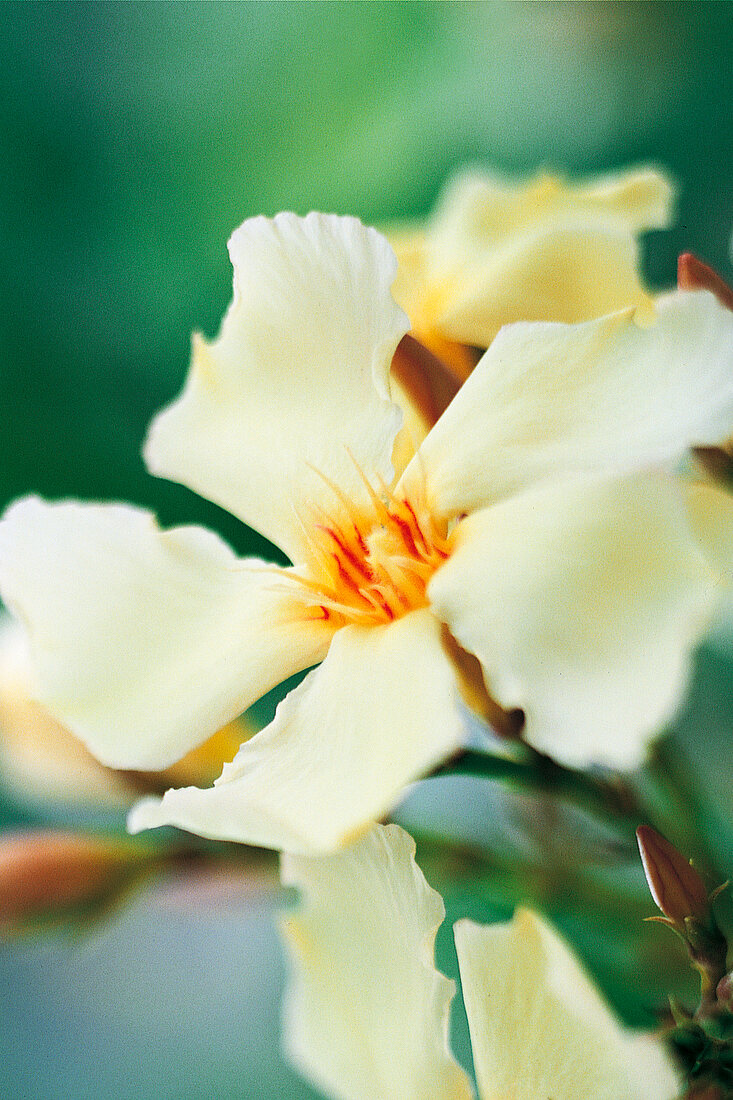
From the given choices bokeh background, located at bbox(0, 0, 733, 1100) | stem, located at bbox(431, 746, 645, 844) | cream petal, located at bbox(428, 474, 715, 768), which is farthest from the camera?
bokeh background, located at bbox(0, 0, 733, 1100)

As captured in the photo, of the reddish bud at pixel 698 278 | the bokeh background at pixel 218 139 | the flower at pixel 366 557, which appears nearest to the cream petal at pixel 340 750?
the flower at pixel 366 557

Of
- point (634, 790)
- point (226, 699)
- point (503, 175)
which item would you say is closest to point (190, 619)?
point (226, 699)

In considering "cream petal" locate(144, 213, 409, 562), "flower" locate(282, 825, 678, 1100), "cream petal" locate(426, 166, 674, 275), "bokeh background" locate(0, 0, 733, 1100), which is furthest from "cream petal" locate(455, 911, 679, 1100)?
"bokeh background" locate(0, 0, 733, 1100)

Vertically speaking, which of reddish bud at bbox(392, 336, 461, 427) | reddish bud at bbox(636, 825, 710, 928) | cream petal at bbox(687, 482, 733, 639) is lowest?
reddish bud at bbox(636, 825, 710, 928)

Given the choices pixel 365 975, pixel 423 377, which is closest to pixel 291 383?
pixel 423 377

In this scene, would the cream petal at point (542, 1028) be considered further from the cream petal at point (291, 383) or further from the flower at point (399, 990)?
the cream petal at point (291, 383)

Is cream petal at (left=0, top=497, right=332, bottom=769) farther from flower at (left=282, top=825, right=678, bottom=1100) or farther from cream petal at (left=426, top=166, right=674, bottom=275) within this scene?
cream petal at (left=426, top=166, right=674, bottom=275)
